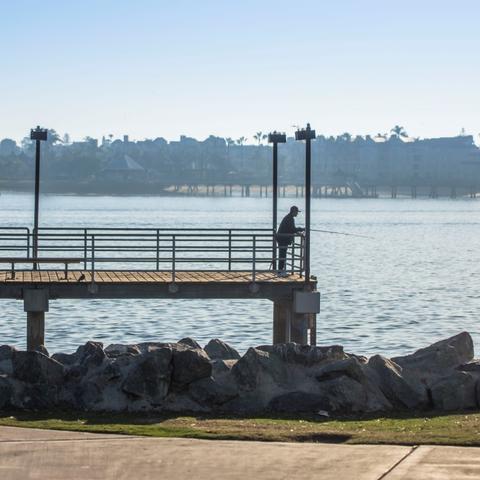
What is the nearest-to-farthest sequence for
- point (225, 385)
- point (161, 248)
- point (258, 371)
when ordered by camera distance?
point (225, 385)
point (258, 371)
point (161, 248)

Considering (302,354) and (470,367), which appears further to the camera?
(470,367)

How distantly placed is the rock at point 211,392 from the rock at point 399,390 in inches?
75.3

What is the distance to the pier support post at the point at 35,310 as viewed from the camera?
23.5 m

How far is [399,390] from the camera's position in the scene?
16109mm

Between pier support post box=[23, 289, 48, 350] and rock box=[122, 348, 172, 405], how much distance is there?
8171 mm

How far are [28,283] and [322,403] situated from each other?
953 cm

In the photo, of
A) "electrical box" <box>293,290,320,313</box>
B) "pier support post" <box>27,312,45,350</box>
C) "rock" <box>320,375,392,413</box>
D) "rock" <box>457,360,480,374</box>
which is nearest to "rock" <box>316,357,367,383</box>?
"rock" <box>320,375,392,413</box>

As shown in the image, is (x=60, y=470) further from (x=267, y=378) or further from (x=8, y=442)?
(x=267, y=378)

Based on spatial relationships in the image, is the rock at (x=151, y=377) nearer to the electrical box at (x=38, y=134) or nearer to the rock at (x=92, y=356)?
the rock at (x=92, y=356)

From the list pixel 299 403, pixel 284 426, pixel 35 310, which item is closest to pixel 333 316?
pixel 35 310

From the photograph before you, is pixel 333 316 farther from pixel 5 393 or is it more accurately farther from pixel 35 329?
pixel 5 393

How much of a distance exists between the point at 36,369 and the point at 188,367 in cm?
187

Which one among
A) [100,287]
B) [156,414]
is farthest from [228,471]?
[100,287]

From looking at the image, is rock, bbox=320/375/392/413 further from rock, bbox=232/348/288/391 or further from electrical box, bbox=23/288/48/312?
electrical box, bbox=23/288/48/312
